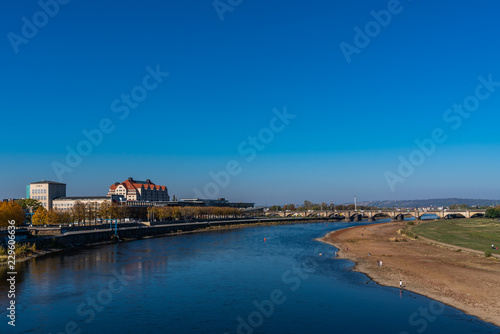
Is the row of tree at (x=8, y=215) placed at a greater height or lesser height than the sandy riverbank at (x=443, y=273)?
greater

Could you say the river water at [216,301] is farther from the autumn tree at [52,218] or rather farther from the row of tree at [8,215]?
the autumn tree at [52,218]

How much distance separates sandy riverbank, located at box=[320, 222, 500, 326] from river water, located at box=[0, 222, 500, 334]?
6.44ft

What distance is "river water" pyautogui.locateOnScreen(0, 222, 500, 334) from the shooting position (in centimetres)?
2862

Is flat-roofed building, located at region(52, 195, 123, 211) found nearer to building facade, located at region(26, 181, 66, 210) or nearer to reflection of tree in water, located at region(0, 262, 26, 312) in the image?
building facade, located at region(26, 181, 66, 210)

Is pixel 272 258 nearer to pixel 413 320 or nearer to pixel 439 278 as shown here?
pixel 439 278

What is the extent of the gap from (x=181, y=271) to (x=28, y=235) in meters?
39.9

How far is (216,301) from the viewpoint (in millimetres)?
35562

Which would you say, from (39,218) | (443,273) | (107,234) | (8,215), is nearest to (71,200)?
(39,218)

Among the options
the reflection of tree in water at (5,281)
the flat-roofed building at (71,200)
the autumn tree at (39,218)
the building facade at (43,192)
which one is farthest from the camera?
the building facade at (43,192)

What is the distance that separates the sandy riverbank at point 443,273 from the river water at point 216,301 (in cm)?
196

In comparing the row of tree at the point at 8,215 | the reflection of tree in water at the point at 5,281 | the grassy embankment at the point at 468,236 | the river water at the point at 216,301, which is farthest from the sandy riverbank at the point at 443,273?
the row of tree at the point at 8,215

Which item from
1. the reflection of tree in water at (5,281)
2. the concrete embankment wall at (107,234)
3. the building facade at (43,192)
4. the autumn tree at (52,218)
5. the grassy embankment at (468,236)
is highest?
the building facade at (43,192)

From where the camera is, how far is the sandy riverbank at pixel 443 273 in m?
33.5

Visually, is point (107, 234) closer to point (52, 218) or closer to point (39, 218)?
point (52, 218)
